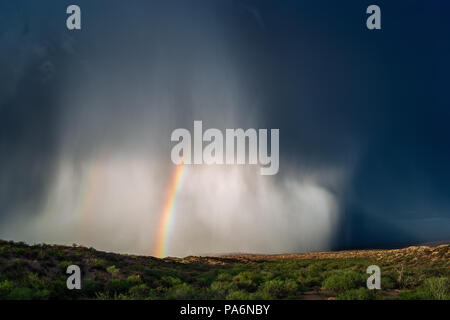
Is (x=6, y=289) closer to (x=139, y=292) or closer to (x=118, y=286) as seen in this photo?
(x=118, y=286)

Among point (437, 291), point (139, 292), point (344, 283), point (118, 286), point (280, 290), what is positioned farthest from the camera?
point (118, 286)

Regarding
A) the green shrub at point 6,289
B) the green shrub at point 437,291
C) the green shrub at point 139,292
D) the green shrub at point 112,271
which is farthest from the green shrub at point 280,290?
the green shrub at point 6,289

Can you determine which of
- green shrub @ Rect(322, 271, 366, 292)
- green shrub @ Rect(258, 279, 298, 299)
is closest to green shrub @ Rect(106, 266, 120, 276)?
green shrub @ Rect(258, 279, 298, 299)

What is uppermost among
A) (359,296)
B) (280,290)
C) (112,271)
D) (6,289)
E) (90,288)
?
(6,289)

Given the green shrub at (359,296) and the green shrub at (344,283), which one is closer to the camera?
the green shrub at (359,296)

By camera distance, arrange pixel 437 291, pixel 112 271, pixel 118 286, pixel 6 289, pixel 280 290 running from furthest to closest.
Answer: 1. pixel 112 271
2. pixel 118 286
3. pixel 280 290
4. pixel 6 289
5. pixel 437 291

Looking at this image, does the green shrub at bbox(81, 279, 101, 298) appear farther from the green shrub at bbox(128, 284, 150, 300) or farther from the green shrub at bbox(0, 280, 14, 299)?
the green shrub at bbox(0, 280, 14, 299)

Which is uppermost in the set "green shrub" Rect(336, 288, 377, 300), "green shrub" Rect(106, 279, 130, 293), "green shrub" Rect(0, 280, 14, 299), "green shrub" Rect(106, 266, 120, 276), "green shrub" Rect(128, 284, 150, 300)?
"green shrub" Rect(0, 280, 14, 299)

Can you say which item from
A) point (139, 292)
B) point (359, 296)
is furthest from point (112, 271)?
point (359, 296)

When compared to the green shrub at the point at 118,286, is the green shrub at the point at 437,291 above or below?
above

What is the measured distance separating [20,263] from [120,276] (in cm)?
626

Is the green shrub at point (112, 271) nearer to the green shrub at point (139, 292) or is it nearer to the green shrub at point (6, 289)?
the green shrub at point (139, 292)
